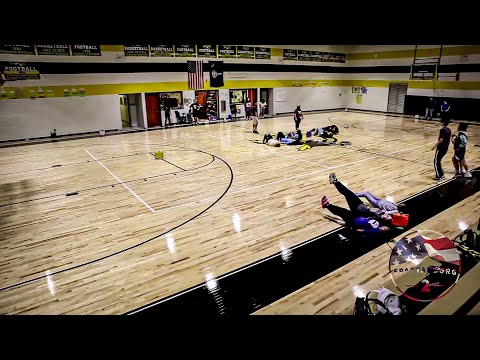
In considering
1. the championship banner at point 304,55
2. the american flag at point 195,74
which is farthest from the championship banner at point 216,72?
the championship banner at point 304,55

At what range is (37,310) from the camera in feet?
13.8

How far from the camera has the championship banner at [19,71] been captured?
15.7m

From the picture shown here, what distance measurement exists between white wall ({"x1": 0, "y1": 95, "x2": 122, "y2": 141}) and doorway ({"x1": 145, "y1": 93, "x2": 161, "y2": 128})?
191 cm

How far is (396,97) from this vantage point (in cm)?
2614

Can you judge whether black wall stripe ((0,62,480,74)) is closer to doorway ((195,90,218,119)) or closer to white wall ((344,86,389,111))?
white wall ((344,86,389,111))

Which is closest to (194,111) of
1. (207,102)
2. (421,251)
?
(207,102)

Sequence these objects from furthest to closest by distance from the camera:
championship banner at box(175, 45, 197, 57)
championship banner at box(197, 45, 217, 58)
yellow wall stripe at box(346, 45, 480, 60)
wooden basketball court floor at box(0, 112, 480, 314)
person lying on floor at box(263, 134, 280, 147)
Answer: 1. championship banner at box(197, 45, 217, 58)
2. yellow wall stripe at box(346, 45, 480, 60)
3. championship banner at box(175, 45, 197, 57)
4. person lying on floor at box(263, 134, 280, 147)
5. wooden basketball court floor at box(0, 112, 480, 314)

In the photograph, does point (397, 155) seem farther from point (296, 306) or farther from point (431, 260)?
point (431, 260)

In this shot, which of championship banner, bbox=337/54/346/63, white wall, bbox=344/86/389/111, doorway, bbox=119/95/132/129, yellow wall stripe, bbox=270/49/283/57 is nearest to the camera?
doorway, bbox=119/95/132/129

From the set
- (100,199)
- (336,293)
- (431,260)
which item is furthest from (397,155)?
(431,260)

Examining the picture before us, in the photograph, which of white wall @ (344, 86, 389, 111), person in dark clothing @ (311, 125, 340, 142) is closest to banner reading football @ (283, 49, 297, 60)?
white wall @ (344, 86, 389, 111)

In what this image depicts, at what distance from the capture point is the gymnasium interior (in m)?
4.25

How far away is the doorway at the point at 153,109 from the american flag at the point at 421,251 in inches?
789
